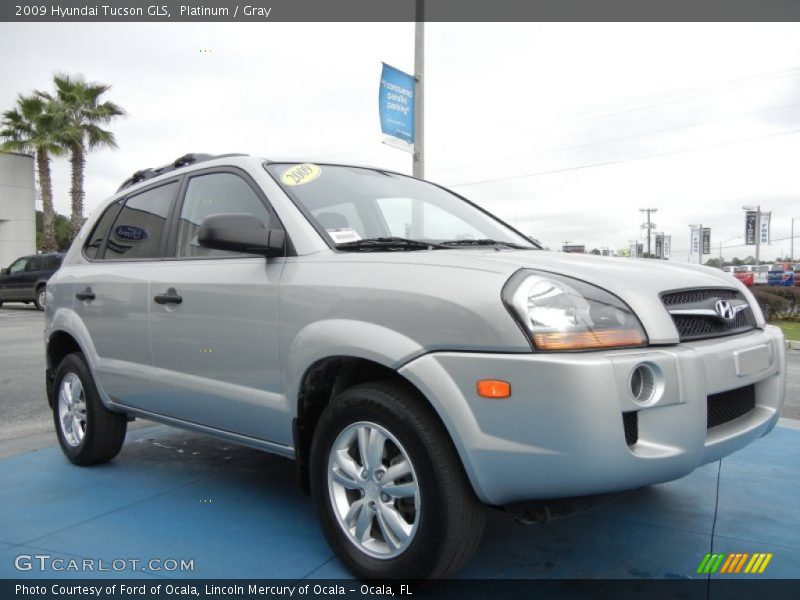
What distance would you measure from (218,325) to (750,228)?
5292 centimetres

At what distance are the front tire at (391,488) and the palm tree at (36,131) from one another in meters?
27.3

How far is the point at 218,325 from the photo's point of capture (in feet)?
10.3

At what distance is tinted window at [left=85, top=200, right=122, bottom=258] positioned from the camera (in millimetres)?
4324

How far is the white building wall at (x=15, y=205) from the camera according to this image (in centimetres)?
2678

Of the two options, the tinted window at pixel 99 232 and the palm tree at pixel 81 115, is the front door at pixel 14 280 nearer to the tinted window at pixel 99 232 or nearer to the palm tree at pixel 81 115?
the palm tree at pixel 81 115

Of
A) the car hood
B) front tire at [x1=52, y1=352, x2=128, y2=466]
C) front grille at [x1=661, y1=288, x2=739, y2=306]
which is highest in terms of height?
the car hood

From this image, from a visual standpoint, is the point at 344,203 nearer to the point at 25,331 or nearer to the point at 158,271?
the point at 158,271

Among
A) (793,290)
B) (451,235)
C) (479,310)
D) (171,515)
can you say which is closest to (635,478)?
(479,310)

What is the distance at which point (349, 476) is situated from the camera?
2613 mm

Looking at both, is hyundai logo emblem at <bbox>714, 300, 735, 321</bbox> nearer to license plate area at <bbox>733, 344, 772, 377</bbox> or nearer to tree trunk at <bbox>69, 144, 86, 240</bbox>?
license plate area at <bbox>733, 344, 772, 377</bbox>

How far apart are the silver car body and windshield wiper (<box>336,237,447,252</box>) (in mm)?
110

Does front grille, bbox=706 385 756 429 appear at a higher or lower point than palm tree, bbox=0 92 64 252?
lower

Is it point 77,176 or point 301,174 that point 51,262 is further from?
point 301,174

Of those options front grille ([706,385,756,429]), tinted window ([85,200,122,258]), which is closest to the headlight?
front grille ([706,385,756,429])
